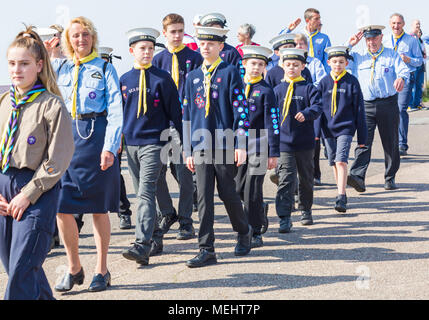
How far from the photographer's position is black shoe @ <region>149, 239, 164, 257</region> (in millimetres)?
6816

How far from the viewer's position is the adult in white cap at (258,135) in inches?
277

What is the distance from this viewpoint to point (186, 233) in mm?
7477

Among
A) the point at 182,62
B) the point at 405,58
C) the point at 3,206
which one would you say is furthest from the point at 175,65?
the point at 405,58

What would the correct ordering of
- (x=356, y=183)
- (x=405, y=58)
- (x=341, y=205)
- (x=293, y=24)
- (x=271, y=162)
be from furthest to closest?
(x=405, y=58) < (x=293, y=24) < (x=356, y=183) < (x=341, y=205) < (x=271, y=162)

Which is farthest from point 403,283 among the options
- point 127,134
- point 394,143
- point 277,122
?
point 394,143

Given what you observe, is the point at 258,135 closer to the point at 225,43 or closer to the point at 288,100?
the point at 288,100

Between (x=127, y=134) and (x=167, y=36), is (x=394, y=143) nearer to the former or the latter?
(x=167, y=36)

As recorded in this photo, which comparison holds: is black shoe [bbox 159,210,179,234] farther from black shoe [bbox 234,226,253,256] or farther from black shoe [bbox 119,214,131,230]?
black shoe [bbox 234,226,253,256]

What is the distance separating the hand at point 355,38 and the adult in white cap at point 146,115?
151 inches

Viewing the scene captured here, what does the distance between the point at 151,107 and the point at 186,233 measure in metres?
1.53

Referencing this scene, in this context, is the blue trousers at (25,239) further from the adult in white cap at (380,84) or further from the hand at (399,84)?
the hand at (399,84)

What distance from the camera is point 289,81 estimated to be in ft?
26.0

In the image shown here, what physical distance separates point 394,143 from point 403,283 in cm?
470

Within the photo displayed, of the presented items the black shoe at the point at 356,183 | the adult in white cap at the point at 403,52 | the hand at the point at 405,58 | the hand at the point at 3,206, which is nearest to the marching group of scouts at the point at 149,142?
the hand at the point at 3,206
